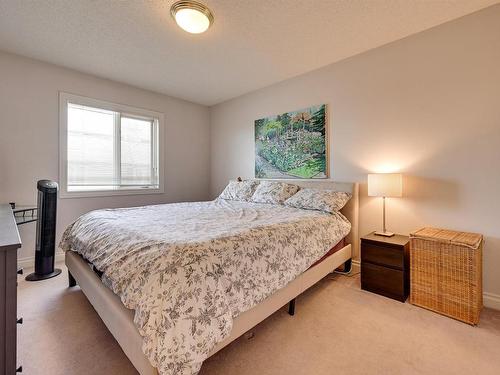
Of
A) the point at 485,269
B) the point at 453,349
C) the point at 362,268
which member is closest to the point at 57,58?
the point at 362,268

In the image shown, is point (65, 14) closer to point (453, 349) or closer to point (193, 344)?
point (193, 344)

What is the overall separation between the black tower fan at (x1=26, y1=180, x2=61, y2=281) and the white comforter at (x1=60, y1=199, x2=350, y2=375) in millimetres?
640

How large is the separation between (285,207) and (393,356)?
5.29 feet

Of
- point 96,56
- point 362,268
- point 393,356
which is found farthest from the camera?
point 96,56

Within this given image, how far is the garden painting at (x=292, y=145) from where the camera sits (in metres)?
3.09

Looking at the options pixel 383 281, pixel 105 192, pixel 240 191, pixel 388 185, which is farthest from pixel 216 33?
pixel 383 281

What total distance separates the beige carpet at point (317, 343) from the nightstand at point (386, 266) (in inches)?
5.3

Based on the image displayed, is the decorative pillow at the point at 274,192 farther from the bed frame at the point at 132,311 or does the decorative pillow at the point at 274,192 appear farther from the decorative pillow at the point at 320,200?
the bed frame at the point at 132,311

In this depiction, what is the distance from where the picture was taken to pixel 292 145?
3.34m

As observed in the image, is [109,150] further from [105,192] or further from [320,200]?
[320,200]

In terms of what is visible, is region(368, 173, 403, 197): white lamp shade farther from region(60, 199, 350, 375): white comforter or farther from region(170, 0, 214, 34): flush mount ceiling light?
region(170, 0, 214, 34): flush mount ceiling light

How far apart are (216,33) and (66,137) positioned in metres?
2.32

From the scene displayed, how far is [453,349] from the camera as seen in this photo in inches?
59.4

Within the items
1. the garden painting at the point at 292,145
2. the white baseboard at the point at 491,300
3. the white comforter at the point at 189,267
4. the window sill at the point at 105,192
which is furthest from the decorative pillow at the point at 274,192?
the white baseboard at the point at 491,300
